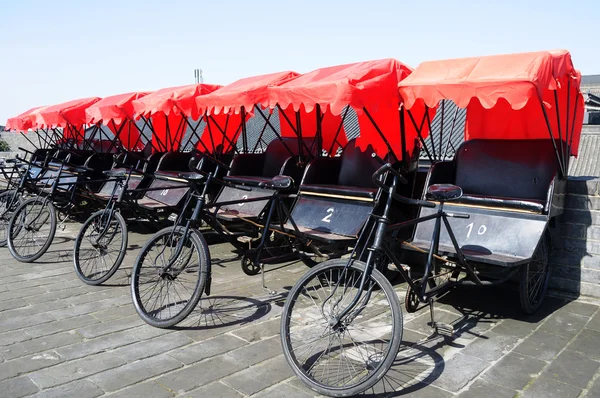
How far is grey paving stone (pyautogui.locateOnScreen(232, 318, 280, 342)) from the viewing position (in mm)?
3975

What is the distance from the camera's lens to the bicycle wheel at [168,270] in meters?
4.01

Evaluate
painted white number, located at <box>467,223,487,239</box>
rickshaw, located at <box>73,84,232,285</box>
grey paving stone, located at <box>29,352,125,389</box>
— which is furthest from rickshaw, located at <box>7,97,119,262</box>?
painted white number, located at <box>467,223,487,239</box>

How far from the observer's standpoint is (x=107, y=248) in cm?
552

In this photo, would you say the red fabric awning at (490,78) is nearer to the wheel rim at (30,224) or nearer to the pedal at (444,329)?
the pedal at (444,329)

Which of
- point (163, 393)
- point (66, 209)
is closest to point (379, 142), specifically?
point (163, 393)

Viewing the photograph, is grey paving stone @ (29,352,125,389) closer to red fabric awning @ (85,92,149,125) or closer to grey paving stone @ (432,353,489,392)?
grey paving stone @ (432,353,489,392)

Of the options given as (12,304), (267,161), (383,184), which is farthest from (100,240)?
(383,184)

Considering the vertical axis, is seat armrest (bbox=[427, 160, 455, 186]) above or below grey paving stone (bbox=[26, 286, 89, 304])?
above

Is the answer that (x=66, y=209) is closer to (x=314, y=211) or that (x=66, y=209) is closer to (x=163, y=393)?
Answer: (x=314, y=211)

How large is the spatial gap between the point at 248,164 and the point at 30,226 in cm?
284

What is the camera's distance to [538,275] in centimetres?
470

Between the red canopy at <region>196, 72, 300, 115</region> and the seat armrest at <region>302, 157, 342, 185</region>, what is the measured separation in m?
0.88

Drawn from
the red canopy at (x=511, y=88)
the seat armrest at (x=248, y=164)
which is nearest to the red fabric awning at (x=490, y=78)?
the red canopy at (x=511, y=88)

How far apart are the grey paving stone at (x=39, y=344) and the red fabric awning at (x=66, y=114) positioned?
6656 millimetres
